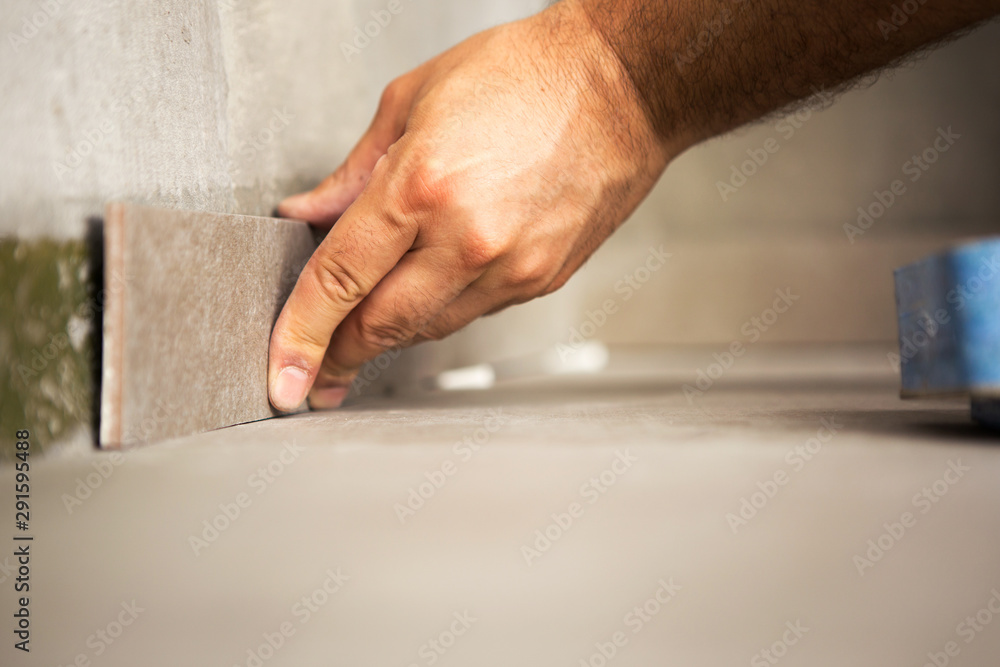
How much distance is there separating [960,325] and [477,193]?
0.42 m

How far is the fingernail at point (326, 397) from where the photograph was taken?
0.84 m

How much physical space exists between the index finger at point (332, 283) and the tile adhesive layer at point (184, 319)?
21 mm

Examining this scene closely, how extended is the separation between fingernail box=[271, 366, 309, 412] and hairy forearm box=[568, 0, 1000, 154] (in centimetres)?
47

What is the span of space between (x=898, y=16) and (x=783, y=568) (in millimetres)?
547

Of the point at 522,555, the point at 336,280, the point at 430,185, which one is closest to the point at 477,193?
the point at 430,185

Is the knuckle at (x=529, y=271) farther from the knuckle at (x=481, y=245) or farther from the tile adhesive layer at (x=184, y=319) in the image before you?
the tile adhesive layer at (x=184, y=319)

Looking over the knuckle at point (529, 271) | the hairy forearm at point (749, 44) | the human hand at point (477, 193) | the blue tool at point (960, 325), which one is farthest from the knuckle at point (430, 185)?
the blue tool at point (960, 325)

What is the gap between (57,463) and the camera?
19.0 inches

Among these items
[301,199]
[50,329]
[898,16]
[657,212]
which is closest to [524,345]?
[657,212]

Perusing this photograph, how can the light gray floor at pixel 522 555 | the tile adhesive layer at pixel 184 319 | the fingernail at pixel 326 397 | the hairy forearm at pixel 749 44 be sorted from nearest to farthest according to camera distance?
the light gray floor at pixel 522 555 → the tile adhesive layer at pixel 184 319 → the hairy forearm at pixel 749 44 → the fingernail at pixel 326 397

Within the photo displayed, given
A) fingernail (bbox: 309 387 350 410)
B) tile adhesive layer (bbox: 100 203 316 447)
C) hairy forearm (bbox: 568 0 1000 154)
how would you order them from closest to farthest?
tile adhesive layer (bbox: 100 203 316 447)
hairy forearm (bbox: 568 0 1000 154)
fingernail (bbox: 309 387 350 410)

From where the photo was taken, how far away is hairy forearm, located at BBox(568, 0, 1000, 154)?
0.68m

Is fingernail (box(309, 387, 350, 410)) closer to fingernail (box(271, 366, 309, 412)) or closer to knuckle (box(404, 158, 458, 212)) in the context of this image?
fingernail (box(271, 366, 309, 412))

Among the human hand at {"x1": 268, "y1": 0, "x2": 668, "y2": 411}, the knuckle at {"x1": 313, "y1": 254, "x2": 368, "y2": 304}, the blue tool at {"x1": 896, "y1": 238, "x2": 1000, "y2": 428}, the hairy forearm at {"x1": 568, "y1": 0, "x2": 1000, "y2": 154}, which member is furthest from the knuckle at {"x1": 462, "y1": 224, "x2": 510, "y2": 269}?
the blue tool at {"x1": 896, "y1": 238, "x2": 1000, "y2": 428}
